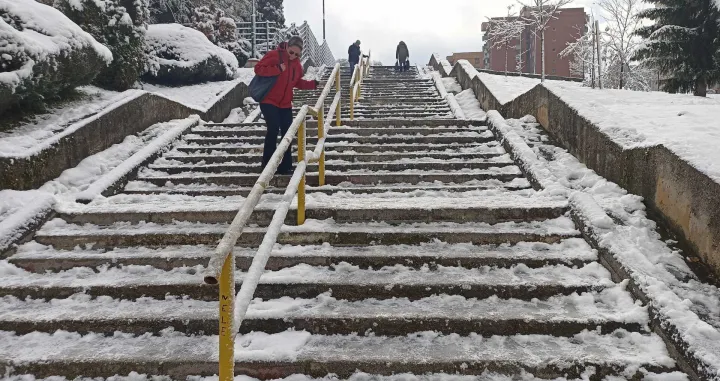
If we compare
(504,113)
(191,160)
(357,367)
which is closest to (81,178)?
(191,160)

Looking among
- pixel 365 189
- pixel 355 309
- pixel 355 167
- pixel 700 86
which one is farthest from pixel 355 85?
pixel 700 86

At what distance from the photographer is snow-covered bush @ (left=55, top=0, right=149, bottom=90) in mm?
8273

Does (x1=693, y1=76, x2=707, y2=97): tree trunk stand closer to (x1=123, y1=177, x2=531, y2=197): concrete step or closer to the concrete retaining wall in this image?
(x1=123, y1=177, x2=531, y2=197): concrete step

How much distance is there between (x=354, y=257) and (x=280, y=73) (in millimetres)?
2545

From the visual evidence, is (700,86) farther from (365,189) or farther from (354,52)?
(365,189)

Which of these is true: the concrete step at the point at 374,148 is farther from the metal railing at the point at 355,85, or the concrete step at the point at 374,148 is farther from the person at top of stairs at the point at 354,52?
the person at top of stairs at the point at 354,52

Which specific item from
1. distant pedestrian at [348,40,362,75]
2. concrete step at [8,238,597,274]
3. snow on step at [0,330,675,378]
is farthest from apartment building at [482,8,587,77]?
snow on step at [0,330,675,378]

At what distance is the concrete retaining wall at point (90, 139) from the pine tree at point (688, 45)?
12818 mm

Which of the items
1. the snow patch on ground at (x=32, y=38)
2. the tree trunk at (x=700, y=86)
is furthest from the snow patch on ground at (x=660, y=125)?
the tree trunk at (x=700, y=86)

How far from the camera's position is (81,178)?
5.34m

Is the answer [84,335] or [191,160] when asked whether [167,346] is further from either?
[191,160]

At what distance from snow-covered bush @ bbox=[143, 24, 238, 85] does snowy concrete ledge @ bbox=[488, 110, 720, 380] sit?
29.4 feet

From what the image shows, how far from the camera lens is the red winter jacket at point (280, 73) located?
540 cm

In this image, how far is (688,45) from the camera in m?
14.5
